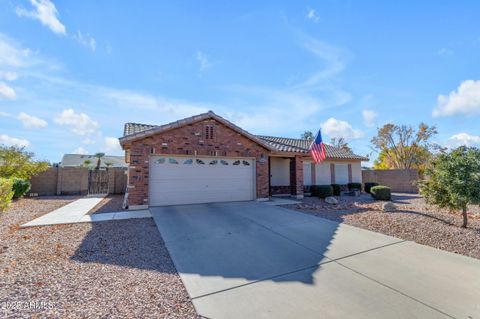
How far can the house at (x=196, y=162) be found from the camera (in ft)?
31.3

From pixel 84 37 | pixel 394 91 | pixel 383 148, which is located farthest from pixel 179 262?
pixel 383 148

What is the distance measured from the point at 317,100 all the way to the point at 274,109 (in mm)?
→ 2680

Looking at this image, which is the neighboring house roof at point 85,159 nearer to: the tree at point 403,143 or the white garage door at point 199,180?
the white garage door at point 199,180

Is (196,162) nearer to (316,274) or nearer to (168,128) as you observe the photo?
(168,128)

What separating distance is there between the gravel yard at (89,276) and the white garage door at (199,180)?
375cm

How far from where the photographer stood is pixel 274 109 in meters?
14.2

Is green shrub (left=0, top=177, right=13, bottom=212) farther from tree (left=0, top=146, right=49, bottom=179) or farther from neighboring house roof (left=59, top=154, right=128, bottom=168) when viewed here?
neighboring house roof (left=59, top=154, right=128, bottom=168)

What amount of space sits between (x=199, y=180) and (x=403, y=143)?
32133mm

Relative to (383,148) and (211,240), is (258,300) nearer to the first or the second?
(211,240)

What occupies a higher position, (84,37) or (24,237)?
(84,37)

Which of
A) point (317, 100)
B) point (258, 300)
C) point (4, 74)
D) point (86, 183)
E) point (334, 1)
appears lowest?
point (258, 300)

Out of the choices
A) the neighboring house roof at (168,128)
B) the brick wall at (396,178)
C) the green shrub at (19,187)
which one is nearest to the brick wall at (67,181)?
the green shrub at (19,187)

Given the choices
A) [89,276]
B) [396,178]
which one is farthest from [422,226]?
[396,178]

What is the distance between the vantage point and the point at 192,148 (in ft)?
34.4
